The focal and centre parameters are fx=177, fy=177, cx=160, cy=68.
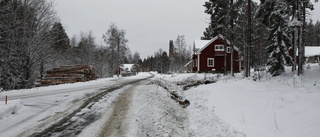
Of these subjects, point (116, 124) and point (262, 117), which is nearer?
point (262, 117)

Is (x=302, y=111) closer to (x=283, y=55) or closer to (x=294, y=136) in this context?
(x=294, y=136)

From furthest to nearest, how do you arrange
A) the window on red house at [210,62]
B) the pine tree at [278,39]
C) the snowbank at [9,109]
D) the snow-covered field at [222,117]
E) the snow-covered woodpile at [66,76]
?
the window on red house at [210,62] → the snow-covered woodpile at [66,76] → the pine tree at [278,39] → the snowbank at [9,109] → the snow-covered field at [222,117]

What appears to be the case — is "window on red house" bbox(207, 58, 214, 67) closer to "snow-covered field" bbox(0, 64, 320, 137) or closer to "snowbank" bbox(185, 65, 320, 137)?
"snow-covered field" bbox(0, 64, 320, 137)

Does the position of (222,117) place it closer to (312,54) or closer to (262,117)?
(262,117)

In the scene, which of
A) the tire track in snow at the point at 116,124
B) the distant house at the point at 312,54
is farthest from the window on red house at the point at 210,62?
the distant house at the point at 312,54

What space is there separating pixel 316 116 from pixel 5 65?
20.9 meters

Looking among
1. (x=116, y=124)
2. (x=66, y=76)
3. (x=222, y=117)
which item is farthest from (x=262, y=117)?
(x=66, y=76)

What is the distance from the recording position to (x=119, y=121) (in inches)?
252

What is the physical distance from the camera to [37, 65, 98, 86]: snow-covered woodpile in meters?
19.8

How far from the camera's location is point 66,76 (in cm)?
2078

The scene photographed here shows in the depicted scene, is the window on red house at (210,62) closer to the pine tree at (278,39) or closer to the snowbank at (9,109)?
the pine tree at (278,39)

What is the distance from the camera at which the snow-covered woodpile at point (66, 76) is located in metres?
19.8

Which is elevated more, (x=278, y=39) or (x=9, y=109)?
(x=278, y=39)

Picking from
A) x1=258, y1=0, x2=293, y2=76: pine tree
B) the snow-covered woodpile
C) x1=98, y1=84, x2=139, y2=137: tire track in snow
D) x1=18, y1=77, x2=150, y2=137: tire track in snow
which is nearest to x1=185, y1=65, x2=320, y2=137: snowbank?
x1=98, y1=84, x2=139, y2=137: tire track in snow
